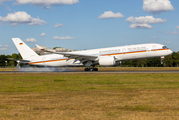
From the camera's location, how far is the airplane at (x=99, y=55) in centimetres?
3559

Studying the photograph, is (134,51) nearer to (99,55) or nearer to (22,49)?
(99,55)

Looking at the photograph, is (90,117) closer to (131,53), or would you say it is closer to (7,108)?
(7,108)

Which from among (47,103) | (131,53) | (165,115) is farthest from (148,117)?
(131,53)

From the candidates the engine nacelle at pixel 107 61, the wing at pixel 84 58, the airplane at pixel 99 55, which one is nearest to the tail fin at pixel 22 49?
the airplane at pixel 99 55

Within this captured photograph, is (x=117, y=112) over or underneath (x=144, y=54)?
underneath

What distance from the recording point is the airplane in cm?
3559

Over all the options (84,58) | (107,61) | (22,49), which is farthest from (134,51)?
(22,49)

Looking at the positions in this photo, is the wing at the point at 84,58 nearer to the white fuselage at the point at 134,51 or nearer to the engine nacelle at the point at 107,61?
the white fuselage at the point at 134,51

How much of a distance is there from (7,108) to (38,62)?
32293 mm

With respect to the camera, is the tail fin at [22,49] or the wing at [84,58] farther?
the tail fin at [22,49]

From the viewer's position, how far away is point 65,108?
9.48 m

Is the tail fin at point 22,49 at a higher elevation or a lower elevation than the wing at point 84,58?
higher

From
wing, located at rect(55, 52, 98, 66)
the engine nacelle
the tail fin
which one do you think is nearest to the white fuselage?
the engine nacelle

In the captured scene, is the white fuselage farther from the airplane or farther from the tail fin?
the tail fin
